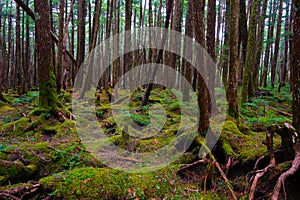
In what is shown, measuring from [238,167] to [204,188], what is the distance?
0.99m

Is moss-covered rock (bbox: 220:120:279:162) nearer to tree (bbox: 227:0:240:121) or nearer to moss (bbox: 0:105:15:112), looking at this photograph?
tree (bbox: 227:0:240:121)

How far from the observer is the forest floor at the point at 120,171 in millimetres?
A: 3553

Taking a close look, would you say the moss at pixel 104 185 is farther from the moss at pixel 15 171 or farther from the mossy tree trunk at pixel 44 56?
the mossy tree trunk at pixel 44 56

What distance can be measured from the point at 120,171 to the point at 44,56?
189 inches

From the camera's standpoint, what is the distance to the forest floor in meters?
3.55

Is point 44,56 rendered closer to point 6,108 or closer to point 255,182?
point 6,108

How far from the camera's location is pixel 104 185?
366 centimetres

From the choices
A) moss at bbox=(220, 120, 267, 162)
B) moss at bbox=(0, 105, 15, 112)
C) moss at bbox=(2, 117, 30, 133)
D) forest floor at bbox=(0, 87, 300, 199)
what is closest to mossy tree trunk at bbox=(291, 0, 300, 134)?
forest floor at bbox=(0, 87, 300, 199)

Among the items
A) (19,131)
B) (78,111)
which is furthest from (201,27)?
(78,111)

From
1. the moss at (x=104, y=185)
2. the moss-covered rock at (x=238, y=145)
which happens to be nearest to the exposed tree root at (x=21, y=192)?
the moss at (x=104, y=185)

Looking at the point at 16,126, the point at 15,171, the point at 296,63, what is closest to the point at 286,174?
the point at 296,63

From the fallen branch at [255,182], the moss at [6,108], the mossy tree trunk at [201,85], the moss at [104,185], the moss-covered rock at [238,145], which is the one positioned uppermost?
the mossy tree trunk at [201,85]

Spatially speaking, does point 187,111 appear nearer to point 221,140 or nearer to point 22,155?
point 221,140

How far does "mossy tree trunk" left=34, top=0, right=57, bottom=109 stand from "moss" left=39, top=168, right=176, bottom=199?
13.1ft
